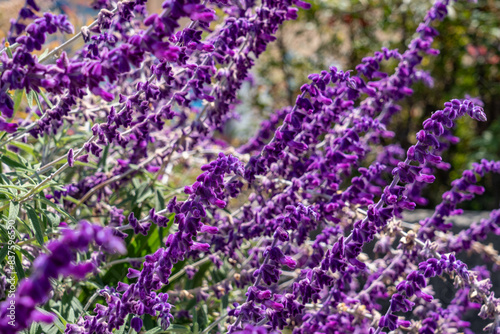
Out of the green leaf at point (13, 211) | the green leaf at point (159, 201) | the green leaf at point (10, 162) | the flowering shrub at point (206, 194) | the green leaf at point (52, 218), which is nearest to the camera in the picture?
the flowering shrub at point (206, 194)

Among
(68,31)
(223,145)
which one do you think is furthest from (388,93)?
(68,31)

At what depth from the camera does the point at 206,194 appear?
1.35 meters

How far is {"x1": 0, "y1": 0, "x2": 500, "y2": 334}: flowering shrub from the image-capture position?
1342 millimetres

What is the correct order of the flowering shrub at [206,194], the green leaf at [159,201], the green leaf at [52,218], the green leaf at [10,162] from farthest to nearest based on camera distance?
the green leaf at [159,201]
the green leaf at [10,162]
the green leaf at [52,218]
the flowering shrub at [206,194]

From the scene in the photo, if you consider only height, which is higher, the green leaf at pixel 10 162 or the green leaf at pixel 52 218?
the green leaf at pixel 10 162

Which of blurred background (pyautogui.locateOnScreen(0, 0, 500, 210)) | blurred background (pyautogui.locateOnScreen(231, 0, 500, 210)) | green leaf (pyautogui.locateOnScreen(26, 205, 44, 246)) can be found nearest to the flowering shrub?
green leaf (pyautogui.locateOnScreen(26, 205, 44, 246))

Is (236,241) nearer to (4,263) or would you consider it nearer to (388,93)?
(4,263)

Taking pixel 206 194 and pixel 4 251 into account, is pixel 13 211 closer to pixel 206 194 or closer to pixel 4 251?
pixel 4 251

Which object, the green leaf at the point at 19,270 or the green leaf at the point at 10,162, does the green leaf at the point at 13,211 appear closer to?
the green leaf at the point at 19,270

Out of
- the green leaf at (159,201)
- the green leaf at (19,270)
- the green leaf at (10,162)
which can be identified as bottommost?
the green leaf at (19,270)

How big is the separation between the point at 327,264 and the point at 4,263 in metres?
1.05

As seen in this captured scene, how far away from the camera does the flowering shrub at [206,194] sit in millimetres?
1342

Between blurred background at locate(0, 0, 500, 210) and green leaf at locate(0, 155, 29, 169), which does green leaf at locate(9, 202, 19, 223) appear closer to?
green leaf at locate(0, 155, 29, 169)

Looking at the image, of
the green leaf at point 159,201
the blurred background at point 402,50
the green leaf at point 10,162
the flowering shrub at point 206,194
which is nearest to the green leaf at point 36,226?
the flowering shrub at point 206,194
